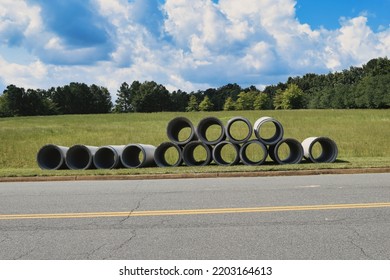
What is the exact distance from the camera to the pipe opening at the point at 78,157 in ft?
47.8

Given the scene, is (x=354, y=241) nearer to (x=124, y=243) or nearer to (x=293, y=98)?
(x=124, y=243)

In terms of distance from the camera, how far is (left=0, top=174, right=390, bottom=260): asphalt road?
4.76m

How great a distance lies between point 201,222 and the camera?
6059mm

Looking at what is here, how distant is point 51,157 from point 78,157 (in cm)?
111

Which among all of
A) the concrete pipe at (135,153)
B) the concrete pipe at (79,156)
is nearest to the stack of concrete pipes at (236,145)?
the concrete pipe at (135,153)

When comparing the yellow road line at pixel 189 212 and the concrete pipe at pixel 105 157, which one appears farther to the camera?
the concrete pipe at pixel 105 157

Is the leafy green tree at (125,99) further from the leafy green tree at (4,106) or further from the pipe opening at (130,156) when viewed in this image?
the pipe opening at (130,156)

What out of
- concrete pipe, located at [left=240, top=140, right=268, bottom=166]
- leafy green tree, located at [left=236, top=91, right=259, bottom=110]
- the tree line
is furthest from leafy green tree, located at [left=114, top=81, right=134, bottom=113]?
concrete pipe, located at [left=240, top=140, right=268, bottom=166]

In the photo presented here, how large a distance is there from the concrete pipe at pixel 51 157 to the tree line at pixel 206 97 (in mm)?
76324

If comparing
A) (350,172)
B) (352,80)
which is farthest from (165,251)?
(352,80)

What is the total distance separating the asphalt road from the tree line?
8002cm

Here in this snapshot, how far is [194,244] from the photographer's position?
16.3ft

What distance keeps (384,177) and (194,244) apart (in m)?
7.76
